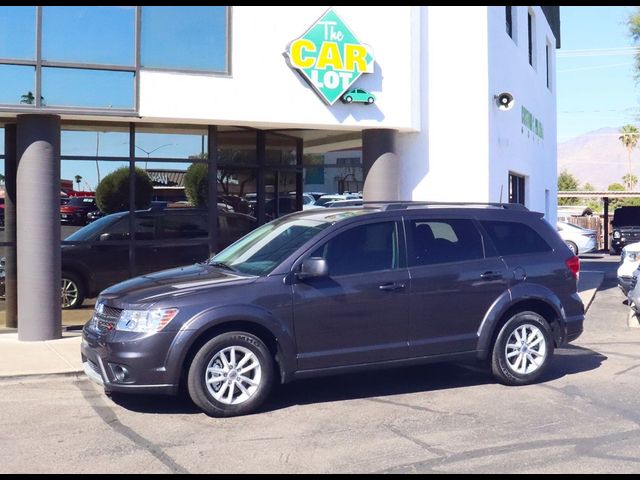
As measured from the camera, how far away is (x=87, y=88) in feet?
35.5

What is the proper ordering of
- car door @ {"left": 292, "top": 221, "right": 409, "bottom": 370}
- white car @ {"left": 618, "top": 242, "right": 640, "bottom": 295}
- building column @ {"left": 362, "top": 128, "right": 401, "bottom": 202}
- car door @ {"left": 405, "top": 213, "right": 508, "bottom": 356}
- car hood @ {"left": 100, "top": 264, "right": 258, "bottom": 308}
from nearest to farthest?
1. car hood @ {"left": 100, "top": 264, "right": 258, "bottom": 308}
2. car door @ {"left": 292, "top": 221, "right": 409, "bottom": 370}
3. car door @ {"left": 405, "top": 213, "right": 508, "bottom": 356}
4. building column @ {"left": 362, "top": 128, "right": 401, "bottom": 202}
5. white car @ {"left": 618, "top": 242, "right": 640, "bottom": 295}

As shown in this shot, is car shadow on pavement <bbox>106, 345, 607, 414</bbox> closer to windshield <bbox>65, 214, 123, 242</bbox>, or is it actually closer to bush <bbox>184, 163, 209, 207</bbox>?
windshield <bbox>65, 214, 123, 242</bbox>

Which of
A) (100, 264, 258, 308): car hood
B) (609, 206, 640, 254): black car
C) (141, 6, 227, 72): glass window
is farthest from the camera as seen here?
(609, 206, 640, 254): black car

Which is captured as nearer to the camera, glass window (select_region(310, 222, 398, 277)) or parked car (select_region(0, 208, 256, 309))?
glass window (select_region(310, 222, 398, 277))

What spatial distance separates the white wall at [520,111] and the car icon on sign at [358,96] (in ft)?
→ 8.53

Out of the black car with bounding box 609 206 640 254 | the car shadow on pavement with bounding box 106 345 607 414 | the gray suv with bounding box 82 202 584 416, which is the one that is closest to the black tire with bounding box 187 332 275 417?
the gray suv with bounding box 82 202 584 416

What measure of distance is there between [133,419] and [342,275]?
2.23 m

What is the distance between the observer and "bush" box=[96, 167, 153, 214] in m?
11.7

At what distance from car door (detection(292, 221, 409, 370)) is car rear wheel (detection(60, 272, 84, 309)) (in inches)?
209

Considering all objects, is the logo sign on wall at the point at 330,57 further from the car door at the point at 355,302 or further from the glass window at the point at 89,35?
the car door at the point at 355,302

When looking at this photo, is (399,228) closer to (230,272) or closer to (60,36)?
(230,272)

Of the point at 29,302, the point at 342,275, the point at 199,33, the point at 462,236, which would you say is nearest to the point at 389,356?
the point at 342,275

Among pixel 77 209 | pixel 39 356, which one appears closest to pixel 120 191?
pixel 77 209

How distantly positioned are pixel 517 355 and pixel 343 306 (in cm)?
206
